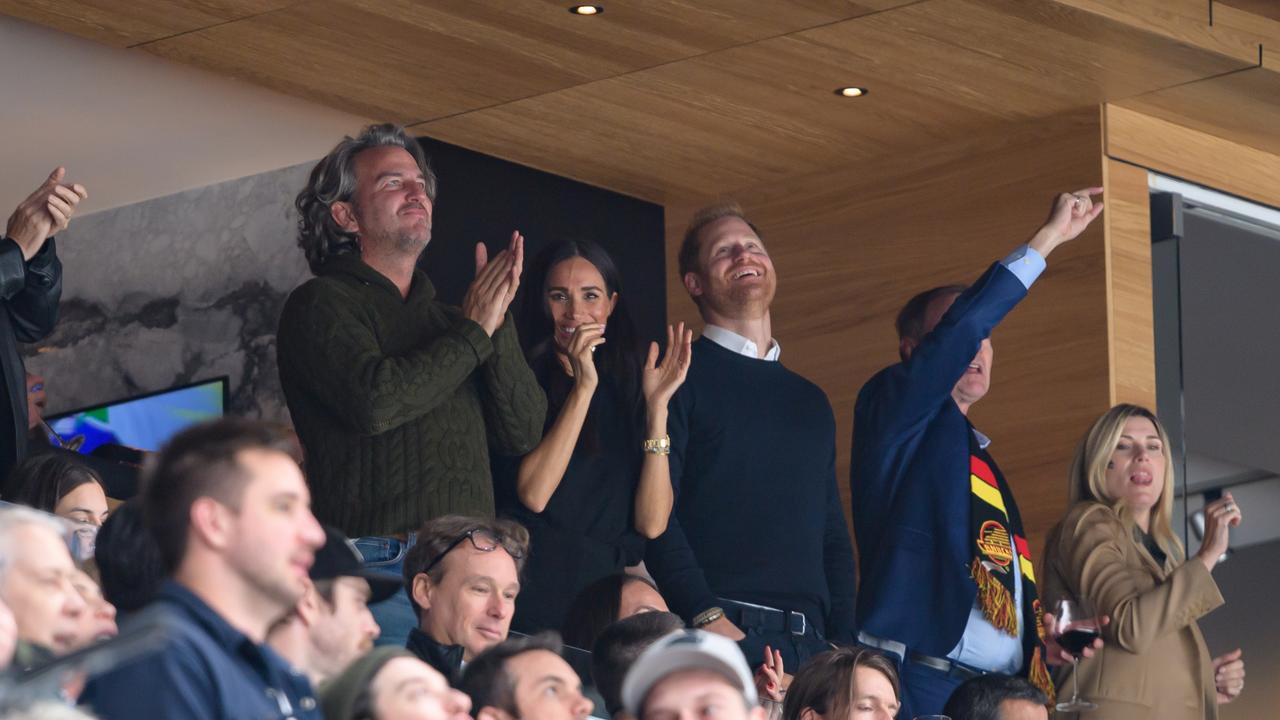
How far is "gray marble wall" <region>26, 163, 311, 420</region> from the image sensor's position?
689cm

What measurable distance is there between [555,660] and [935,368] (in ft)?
5.96

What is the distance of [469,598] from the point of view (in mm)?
3836

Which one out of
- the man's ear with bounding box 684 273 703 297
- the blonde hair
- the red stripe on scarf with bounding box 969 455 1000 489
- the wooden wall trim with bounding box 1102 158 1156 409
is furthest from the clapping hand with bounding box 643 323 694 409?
the wooden wall trim with bounding box 1102 158 1156 409

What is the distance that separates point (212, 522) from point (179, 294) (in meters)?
4.87

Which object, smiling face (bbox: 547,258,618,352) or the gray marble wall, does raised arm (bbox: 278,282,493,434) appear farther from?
the gray marble wall

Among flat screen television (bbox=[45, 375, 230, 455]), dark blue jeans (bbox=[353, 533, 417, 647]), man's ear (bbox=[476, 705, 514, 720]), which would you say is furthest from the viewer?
flat screen television (bbox=[45, 375, 230, 455])

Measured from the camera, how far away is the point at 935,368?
191 inches

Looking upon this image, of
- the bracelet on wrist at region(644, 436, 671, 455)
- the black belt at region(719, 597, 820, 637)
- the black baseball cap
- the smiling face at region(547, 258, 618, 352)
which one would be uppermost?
the smiling face at region(547, 258, 618, 352)

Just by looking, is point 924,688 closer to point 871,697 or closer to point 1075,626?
point 1075,626

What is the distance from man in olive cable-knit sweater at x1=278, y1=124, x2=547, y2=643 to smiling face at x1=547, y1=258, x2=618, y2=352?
27cm

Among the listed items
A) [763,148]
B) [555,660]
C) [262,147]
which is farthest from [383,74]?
[555,660]

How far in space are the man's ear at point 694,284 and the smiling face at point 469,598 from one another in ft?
4.29

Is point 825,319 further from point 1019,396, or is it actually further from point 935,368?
point 935,368

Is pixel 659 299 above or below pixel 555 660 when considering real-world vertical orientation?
above
